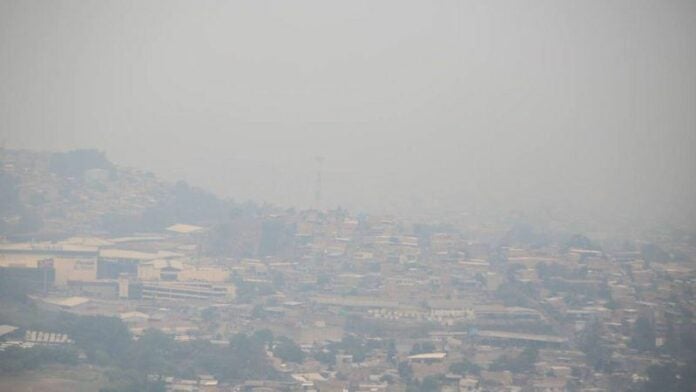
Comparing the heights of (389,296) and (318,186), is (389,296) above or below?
below

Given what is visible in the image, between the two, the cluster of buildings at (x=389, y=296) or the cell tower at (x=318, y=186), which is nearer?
the cluster of buildings at (x=389, y=296)

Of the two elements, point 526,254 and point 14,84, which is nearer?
point 526,254

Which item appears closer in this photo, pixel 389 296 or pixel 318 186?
pixel 389 296

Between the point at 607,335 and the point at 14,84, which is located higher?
the point at 14,84

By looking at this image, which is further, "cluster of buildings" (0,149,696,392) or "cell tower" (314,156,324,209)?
"cell tower" (314,156,324,209)

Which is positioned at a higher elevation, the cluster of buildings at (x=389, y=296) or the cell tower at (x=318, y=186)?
the cell tower at (x=318, y=186)

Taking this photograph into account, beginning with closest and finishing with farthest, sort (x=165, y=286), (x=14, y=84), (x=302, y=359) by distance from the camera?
(x=302, y=359), (x=165, y=286), (x=14, y=84)

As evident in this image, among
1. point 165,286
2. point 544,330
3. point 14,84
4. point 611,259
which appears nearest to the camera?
point 544,330

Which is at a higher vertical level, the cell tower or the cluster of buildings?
the cell tower

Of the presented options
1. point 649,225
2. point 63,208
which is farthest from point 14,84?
point 649,225

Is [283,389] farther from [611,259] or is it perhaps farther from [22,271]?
[611,259]
